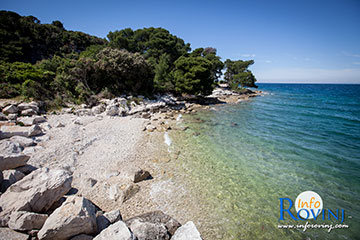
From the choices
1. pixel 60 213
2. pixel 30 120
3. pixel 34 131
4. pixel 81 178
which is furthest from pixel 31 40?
pixel 60 213

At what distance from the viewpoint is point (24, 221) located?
12.7ft

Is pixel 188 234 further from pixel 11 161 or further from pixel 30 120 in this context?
pixel 30 120

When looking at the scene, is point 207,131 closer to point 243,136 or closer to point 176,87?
point 243,136

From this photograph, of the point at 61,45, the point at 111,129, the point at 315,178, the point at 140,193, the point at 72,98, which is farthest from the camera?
the point at 61,45

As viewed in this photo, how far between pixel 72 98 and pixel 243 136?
79.9 ft

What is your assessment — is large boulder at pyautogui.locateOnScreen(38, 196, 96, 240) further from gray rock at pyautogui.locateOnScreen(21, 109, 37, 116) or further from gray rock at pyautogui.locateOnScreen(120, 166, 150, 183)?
gray rock at pyautogui.locateOnScreen(21, 109, 37, 116)

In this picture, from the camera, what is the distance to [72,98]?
838 inches

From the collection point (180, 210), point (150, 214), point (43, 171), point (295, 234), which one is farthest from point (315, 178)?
point (43, 171)

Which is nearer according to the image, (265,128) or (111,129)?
(111,129)

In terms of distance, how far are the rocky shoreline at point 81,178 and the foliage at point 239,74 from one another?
45.7m

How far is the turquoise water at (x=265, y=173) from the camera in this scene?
6273 millimetres

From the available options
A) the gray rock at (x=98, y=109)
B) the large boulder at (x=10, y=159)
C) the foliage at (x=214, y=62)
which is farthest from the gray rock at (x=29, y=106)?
the foliage at (x=214, y=62)

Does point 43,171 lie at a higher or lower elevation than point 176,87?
lower

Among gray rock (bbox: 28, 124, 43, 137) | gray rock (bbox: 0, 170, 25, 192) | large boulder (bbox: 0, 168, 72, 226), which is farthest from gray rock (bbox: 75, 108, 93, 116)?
large boulder (bbox: 0, 168, 72, 226)
